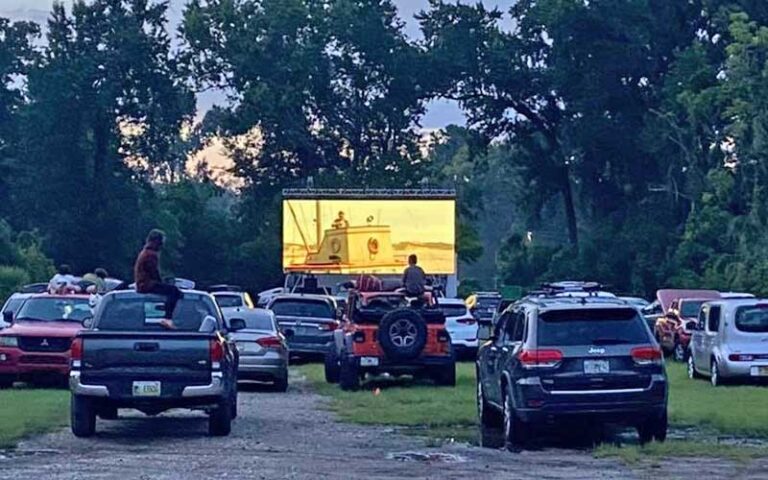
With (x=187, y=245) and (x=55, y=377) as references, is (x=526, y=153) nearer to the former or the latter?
(x=187, y=245)

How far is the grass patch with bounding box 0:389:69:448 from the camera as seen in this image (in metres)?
19.8

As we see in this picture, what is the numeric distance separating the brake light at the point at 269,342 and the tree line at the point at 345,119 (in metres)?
39.7

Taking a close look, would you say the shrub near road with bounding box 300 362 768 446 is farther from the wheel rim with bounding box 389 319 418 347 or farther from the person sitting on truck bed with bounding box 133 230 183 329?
the person sitting on truck bed with bounding box 133 230 183 329

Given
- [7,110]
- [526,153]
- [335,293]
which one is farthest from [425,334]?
[7,110]

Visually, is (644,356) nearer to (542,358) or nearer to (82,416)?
(542,358)

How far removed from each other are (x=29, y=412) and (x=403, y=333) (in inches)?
307

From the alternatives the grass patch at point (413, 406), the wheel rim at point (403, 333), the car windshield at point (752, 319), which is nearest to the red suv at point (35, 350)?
the grass patch at point (413, 406)

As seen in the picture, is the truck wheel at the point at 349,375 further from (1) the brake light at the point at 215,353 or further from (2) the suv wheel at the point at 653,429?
(2) the suv wheel at the point at 653,429

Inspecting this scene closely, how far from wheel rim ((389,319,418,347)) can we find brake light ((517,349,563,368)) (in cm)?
999

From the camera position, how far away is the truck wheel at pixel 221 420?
1966 cm

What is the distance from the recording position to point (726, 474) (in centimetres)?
1595

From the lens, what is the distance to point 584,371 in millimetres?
18438

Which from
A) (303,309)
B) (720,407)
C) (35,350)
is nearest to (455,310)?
(303,309)

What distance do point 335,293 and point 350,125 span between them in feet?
87.4
